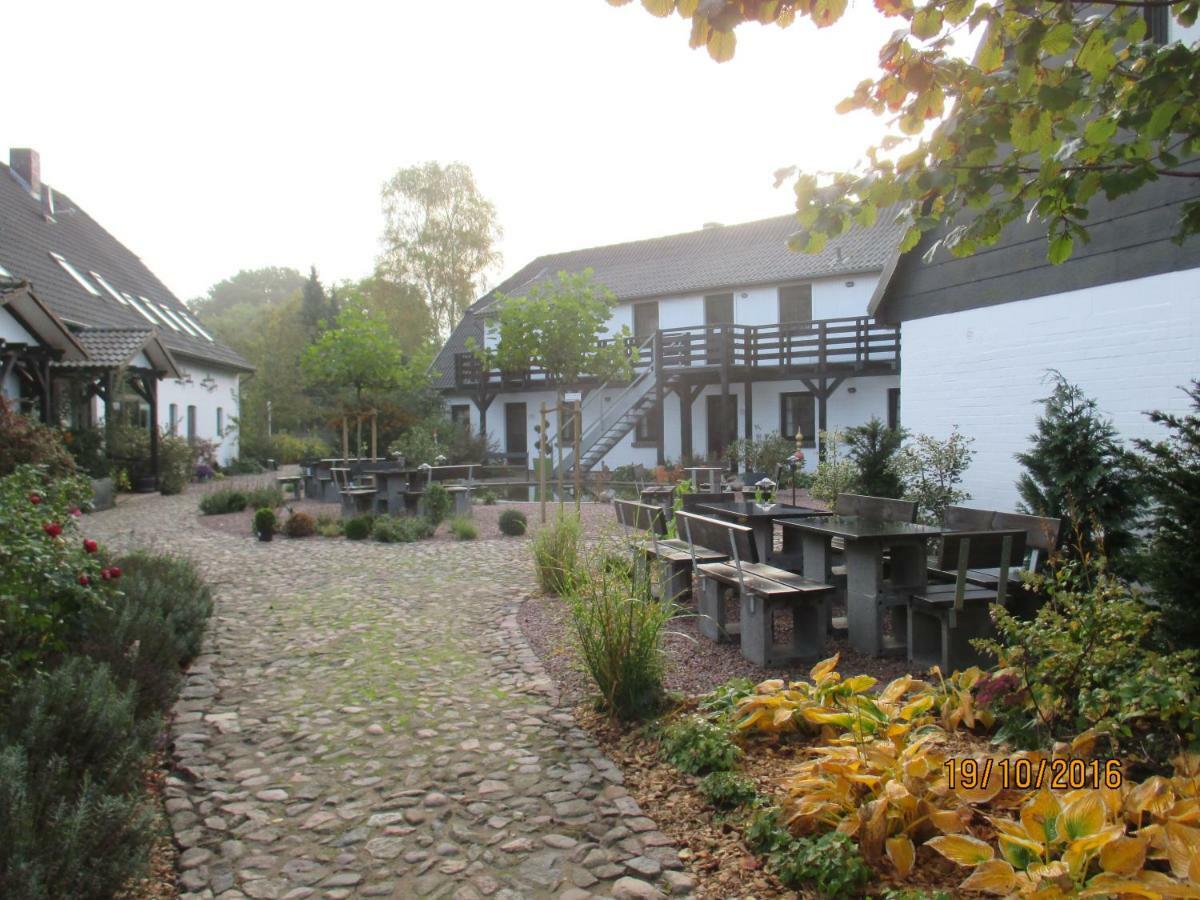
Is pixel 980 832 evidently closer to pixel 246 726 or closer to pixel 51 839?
pixel 51 839

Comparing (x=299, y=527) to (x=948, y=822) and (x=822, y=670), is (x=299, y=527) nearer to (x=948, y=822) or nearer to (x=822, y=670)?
(x=822, y=670)

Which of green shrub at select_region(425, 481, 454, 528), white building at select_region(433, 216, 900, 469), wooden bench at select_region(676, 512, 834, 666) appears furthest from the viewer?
white building at select_region(433, 216, 900, 469)

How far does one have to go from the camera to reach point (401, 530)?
11.8 m

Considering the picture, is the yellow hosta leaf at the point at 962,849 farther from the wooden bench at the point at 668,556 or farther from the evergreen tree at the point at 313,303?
the evergreen tree at the point at 313,303

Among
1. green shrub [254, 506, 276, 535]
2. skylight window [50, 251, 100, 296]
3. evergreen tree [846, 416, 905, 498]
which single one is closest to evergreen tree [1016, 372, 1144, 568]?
evergreen tree [846, 416, 905, 498]

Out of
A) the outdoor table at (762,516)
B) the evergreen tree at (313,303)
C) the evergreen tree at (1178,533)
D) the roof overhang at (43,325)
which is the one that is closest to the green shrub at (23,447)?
the roof overhang at (43,325)

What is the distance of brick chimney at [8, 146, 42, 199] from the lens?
24.4 meters

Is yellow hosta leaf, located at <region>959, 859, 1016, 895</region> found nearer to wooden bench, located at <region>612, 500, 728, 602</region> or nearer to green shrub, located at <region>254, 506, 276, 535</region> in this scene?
wooden bench, located at <region>612, 500, 728, 602</region>

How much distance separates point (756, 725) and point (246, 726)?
263 centimetres

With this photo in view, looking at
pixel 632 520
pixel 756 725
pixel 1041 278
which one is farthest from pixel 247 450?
pixel 756 725

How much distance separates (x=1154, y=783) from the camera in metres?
2.82

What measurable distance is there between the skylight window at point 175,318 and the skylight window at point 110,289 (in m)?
2.99

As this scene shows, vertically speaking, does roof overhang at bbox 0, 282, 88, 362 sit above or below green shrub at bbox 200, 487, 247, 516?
above
